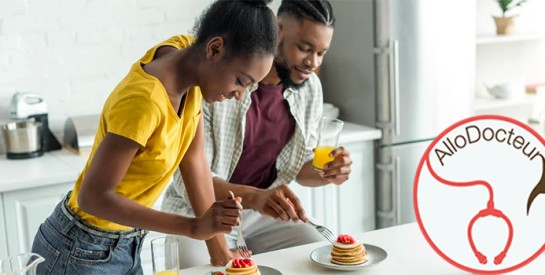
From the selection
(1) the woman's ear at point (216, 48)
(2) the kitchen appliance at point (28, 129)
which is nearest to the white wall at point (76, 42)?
(2) the kitchen appliance at point (28, 129)

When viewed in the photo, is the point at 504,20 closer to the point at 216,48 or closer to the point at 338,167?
the point at 338,167

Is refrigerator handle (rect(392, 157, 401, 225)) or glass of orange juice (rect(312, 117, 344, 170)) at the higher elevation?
glass of orange juice (rect(312, 117, 344, 170))

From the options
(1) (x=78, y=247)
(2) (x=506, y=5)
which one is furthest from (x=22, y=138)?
A: (2) (x=506, y=5)

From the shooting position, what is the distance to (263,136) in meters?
2.65

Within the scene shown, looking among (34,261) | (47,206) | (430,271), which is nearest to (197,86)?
(34,261)

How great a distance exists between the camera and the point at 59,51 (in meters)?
3.50

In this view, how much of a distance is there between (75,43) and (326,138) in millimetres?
1769

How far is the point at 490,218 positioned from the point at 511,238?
0.22 feet

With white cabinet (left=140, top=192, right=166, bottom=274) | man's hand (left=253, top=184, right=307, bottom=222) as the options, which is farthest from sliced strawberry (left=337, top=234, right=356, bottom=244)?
white cabinet (left=140, top=192, right=166, bottom=274)

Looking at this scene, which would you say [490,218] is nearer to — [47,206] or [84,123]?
[47,206]

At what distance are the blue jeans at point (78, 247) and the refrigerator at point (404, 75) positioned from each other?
188 cm

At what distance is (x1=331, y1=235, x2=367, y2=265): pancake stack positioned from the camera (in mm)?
1974

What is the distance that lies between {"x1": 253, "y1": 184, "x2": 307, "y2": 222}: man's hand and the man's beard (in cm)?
45

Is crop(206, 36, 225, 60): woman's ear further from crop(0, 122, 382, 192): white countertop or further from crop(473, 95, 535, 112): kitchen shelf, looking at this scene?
crop(473, 95, 535, 112): kitchen shelf
